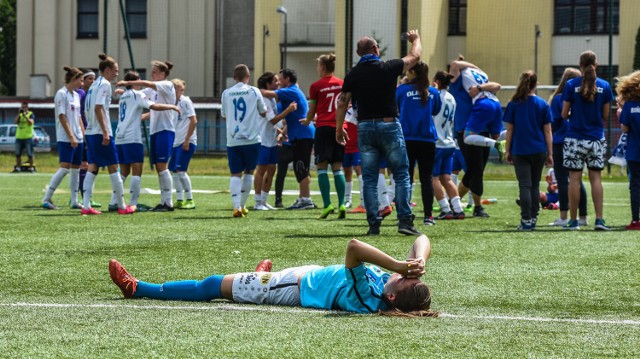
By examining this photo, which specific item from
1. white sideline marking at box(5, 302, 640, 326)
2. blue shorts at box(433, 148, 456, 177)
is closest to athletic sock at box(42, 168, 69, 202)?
blue shorts at box(433, 148, 456, 177)

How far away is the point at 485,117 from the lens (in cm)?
1499

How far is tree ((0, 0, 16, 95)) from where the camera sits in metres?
72.1

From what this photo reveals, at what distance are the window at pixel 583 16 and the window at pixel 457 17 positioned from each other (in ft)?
12.7

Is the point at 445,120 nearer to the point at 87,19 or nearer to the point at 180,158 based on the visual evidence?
the point at 180,158

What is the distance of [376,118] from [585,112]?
2809mm

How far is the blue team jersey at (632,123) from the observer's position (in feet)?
42.9

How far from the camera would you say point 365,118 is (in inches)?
456

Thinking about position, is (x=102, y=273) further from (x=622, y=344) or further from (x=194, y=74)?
(x=194, y=74)

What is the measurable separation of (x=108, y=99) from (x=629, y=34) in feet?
114

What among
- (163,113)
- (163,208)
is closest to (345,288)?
(163,113)

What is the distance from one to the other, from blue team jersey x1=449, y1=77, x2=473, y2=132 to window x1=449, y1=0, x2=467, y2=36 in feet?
107

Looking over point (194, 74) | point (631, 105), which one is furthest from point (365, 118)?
point (194, 74)

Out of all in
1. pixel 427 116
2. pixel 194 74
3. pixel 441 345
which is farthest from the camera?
pixel 194 74

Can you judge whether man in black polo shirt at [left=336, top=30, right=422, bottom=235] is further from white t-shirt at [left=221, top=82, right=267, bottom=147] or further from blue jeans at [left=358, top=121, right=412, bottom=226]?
white t-shirt at [left=221, top=82, right=267, bottom=147]
